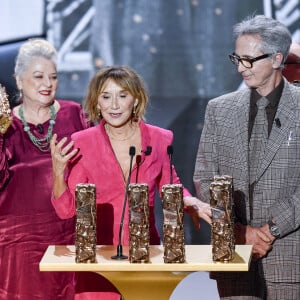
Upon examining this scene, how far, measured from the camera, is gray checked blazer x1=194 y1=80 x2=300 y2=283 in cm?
436

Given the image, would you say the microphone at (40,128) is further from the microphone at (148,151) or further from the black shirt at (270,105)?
the black shirt at (270,105)

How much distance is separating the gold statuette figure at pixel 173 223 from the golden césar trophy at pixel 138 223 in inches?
2.8

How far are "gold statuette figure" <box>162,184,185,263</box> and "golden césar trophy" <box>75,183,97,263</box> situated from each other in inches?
10.5

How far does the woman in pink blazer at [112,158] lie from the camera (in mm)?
4133

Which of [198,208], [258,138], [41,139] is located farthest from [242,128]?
[41,139]

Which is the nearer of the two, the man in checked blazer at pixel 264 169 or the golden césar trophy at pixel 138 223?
the golden césar trophy at pixel 138 223

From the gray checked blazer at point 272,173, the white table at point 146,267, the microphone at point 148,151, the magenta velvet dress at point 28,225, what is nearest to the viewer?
the white table at point 146,267

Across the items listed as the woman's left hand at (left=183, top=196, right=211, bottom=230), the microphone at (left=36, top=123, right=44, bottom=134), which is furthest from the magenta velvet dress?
the woman's left hand at (left=183, top=196, right=211, bottom=230)

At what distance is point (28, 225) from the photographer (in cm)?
481

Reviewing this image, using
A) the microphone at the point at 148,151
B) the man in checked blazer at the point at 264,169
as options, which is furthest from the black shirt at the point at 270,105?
the microphone at the point at 148,151

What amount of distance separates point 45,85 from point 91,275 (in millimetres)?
1098

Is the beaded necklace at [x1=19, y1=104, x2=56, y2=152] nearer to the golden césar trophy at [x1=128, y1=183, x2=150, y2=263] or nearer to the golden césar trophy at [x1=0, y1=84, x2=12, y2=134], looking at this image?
the golden césar trophy at [x1=0, y1=84, x2=12, y2=134]

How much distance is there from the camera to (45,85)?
15.8 feet

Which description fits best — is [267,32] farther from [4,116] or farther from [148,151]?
[4,116]
